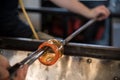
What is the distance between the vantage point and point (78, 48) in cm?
82

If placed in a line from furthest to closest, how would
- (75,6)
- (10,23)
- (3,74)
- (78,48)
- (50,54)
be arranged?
(75,6), (10,23), (78,48), (50,54), (3,74)

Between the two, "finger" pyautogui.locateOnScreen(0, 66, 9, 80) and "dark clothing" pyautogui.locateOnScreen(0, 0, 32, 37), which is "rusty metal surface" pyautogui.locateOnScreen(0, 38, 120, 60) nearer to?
"dark clothing" pyautogui.locateOnScreen(0, 0, 32, 37)

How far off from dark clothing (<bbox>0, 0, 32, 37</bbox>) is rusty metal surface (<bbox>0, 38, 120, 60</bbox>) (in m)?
0.24

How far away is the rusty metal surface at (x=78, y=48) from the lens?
792mm

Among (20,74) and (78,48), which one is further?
(78,48)

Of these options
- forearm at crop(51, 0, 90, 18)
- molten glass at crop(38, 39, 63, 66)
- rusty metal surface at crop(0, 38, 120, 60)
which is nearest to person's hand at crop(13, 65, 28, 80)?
molten glass at crop(38, 39, 63, 66)

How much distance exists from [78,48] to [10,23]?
1.36ft

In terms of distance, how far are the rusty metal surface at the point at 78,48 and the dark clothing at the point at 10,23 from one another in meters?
0.24

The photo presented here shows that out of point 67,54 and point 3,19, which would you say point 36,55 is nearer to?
point 67,54

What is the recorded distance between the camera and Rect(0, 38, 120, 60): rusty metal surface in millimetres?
792

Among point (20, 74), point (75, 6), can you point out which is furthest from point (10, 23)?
point (20, 74)

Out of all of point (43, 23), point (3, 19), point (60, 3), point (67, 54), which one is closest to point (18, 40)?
point (67, 54)

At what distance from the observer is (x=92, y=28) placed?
2.16 metres

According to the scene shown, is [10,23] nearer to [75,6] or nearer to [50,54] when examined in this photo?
[75,6]
